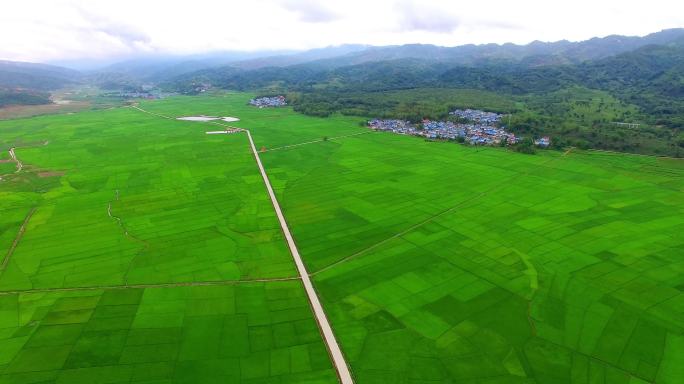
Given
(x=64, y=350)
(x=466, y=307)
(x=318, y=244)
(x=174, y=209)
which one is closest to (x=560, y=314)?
(x=466, y=307)

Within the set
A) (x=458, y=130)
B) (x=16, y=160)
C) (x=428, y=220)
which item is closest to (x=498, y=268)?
(x=428, y=220)

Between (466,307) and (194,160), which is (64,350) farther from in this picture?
(194,160)

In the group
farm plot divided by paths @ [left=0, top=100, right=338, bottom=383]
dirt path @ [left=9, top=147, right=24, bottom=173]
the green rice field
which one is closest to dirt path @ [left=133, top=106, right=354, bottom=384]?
farm plot divided by paths @ [left=0, top=100, right=338, bottom=383]

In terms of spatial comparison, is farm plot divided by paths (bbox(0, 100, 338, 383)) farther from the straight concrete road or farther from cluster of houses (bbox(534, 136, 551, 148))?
cluster of houses (bbox(534, 136, 551, 148))

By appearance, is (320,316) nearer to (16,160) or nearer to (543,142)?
(543,142)

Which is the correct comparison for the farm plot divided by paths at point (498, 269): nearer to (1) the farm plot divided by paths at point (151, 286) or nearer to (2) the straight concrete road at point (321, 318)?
(2) the straight concrete road at point (321, 318)

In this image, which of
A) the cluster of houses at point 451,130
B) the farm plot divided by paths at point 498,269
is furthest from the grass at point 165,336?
the cluster of houses at point 451,130
